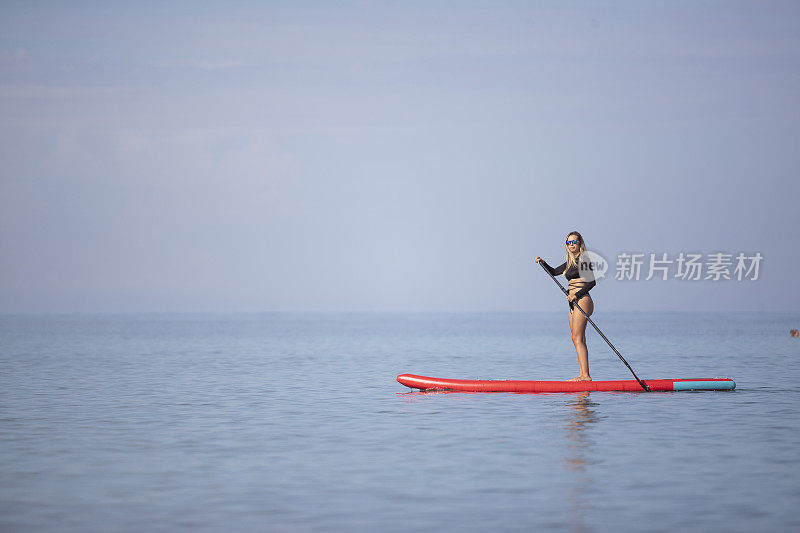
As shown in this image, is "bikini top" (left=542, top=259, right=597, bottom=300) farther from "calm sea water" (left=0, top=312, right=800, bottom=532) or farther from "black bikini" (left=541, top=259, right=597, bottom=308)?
"calm sea water" (left=0, top=312, right=800, bottom=532)

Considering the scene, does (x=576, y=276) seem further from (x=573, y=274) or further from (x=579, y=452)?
(x=579, y=452)

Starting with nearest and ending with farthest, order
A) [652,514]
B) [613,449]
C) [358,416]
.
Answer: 1. [652,514]
2. [613,449]
3. [358,416]

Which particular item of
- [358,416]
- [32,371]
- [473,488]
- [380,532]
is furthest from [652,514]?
[32,371]

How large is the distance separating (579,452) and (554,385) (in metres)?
6.59

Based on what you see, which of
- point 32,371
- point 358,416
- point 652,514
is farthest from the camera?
point 32,371

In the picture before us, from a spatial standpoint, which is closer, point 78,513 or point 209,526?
point 209,526

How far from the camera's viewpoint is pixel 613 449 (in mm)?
12344

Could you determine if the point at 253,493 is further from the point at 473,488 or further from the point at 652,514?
the point at 652,514

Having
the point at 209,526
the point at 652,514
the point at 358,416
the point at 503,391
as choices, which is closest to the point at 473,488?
the point at 652,514

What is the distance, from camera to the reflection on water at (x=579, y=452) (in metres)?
8.80

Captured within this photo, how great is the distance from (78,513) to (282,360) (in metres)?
29.5

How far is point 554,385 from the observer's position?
18656 millimetres

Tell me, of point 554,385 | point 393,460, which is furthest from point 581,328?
point 393,460

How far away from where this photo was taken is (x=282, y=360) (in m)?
38.3
